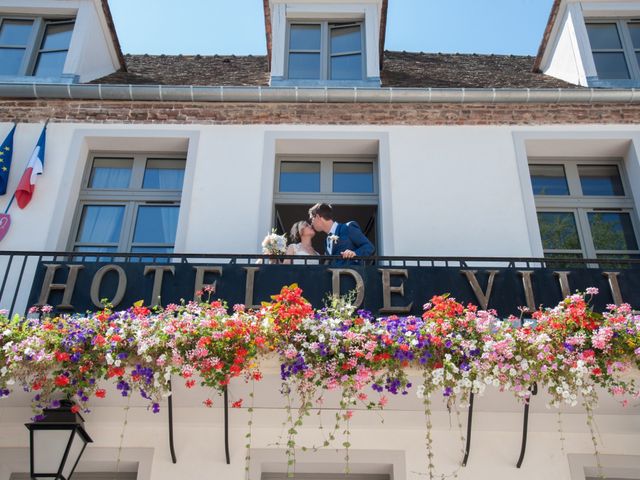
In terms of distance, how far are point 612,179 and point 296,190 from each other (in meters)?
3.61

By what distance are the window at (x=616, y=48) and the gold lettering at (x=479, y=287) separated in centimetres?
390

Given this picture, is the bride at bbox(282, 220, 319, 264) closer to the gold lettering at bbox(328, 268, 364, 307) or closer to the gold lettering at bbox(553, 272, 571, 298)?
the gold lettering at bbox(328, 268, 364, 307)

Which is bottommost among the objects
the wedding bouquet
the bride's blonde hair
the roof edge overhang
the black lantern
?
the black lantern

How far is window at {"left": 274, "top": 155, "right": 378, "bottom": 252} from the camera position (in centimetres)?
812

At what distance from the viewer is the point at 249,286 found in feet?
21.0

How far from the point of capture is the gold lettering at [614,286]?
6371mm

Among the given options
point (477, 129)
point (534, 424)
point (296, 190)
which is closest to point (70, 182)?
point (296, 190)

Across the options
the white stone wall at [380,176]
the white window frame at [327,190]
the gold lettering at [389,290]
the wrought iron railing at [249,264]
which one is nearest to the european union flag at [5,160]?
the white stone wall at [380,176]

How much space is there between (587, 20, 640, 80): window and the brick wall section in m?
0.82

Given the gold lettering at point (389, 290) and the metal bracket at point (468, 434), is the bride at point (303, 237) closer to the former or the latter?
the gold lettering at point (389, 290)

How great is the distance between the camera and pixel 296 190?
823 cm

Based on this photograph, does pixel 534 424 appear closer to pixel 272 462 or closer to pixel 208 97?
pixel 272 462

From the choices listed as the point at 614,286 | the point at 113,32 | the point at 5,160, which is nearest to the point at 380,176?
the point at 614,286

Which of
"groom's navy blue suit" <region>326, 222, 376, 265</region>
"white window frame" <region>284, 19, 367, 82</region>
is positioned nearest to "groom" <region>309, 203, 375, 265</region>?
"groom's navy blue suit" <region>326, 222, 376, 265</region>
